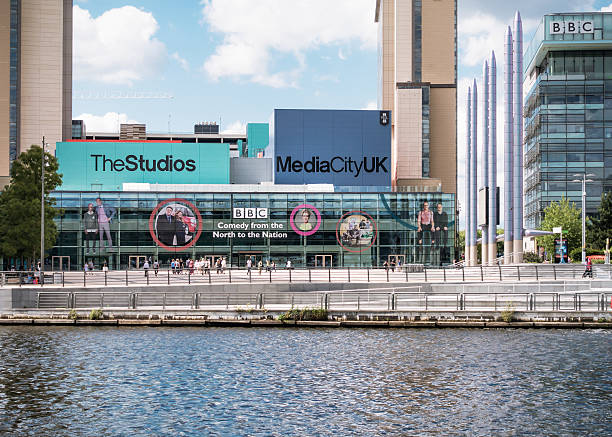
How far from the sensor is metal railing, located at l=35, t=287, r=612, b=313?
131 feet

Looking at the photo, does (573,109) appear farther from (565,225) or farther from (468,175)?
(565,225)

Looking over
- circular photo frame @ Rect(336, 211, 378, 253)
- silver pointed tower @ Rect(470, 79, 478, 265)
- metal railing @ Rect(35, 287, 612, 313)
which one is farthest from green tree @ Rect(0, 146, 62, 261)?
silver pointed tower @ Rect(470, 79, 478, 265)

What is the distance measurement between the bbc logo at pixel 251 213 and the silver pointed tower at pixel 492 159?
28.5 meters

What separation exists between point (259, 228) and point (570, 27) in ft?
218

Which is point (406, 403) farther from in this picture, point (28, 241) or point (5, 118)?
point (5, 118)

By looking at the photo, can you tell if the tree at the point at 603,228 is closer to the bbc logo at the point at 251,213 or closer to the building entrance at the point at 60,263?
the bbc logo at the point at 251,213

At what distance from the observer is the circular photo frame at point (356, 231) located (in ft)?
321

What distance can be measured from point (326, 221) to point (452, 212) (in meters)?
16.6

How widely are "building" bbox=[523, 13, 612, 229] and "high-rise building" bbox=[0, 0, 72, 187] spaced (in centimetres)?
8132

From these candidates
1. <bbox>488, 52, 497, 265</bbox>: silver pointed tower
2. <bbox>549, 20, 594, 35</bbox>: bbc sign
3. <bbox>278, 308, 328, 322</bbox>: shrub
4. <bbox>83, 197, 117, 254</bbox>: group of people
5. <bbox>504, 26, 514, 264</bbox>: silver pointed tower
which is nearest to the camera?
<bbox>278, 308, 328, 322</bbox>: shrub

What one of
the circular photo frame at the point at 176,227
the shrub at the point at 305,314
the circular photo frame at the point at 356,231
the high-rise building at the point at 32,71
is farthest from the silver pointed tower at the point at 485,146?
the high-rise building at the point at 32,71

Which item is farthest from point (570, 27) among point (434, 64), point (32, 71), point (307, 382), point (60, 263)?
point (307, 382)

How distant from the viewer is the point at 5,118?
130 metres

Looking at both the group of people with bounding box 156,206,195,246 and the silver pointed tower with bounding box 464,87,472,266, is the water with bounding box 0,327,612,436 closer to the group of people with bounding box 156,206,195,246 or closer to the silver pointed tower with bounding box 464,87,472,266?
the group of people with bounding box 156,206,195,246
